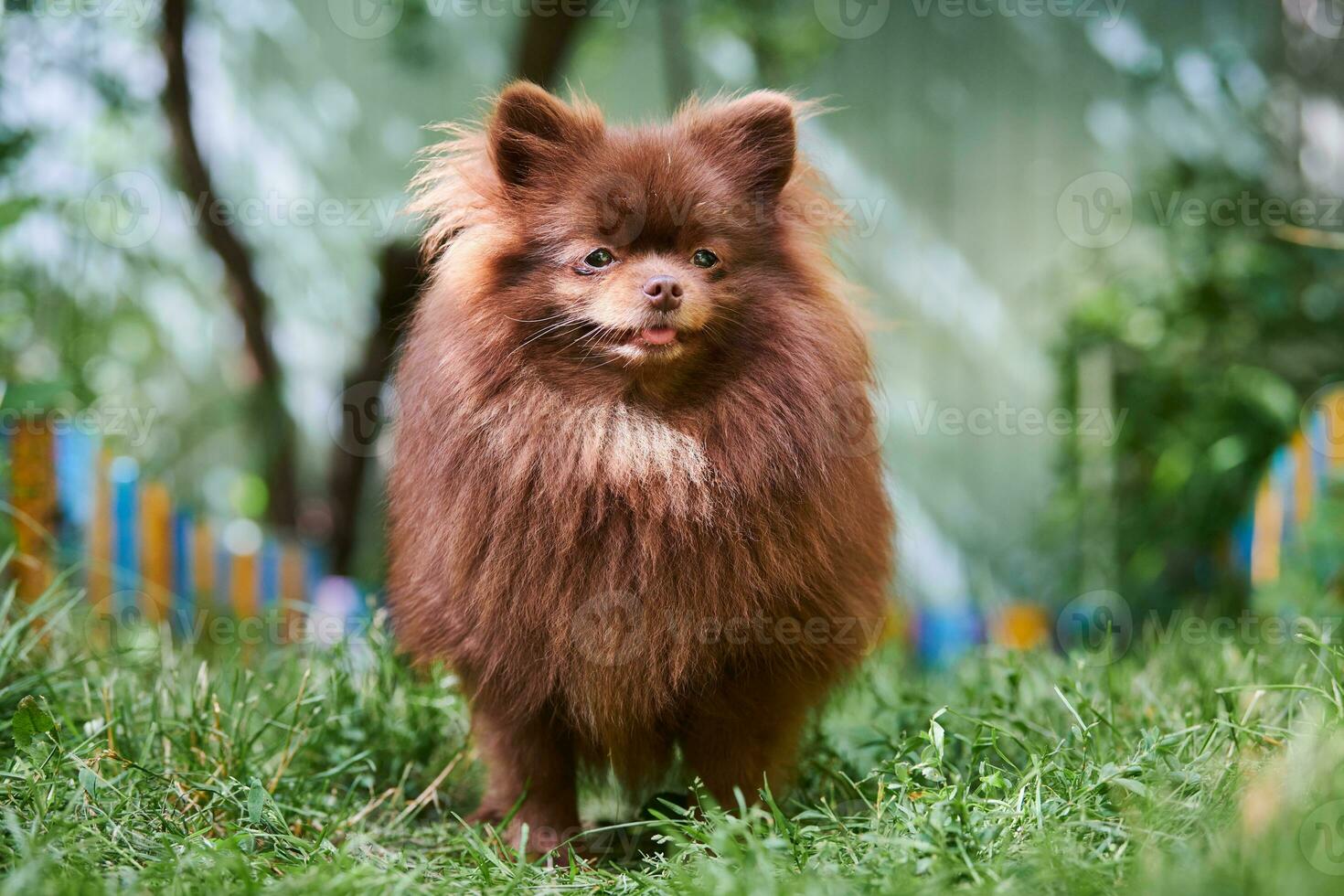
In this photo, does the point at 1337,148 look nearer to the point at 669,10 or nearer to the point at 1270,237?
the point at 1270,237

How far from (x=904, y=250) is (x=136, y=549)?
499 centimetres

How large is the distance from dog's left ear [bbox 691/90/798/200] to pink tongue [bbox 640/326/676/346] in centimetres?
59

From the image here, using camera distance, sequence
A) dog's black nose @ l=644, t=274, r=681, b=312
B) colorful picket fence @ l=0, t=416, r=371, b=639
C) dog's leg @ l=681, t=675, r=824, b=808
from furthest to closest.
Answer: colorful picket fence @ l=0, t=416, r=371, b=639, dog's leg @ l=681, t=675, r=824, b=808, dog's black nose @ l=644, t=274, r=681, b=312

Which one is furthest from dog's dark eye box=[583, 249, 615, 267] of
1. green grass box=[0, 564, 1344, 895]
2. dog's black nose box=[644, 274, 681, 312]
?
green grass box=[0, 564, 1344, 895]

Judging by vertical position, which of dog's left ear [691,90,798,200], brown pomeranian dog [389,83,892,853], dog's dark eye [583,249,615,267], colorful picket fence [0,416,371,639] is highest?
dog's left ear [691,90,798,200]

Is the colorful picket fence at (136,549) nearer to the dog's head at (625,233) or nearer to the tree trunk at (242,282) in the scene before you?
the tree trunk at (242,282)

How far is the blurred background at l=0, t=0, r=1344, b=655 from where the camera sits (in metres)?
5.89

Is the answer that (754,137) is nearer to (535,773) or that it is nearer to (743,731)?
(743,731)

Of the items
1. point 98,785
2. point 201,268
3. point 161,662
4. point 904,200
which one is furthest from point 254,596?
point 904,200

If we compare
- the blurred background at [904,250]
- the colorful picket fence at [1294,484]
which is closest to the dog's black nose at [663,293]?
the blurred background at [904,250]

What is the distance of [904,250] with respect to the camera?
23.6 ft

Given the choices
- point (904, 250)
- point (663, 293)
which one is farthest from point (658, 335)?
point (904, 250)

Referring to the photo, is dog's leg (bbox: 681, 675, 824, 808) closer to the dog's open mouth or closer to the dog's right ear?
the dog's open mouth

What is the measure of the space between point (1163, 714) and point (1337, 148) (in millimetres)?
4873
